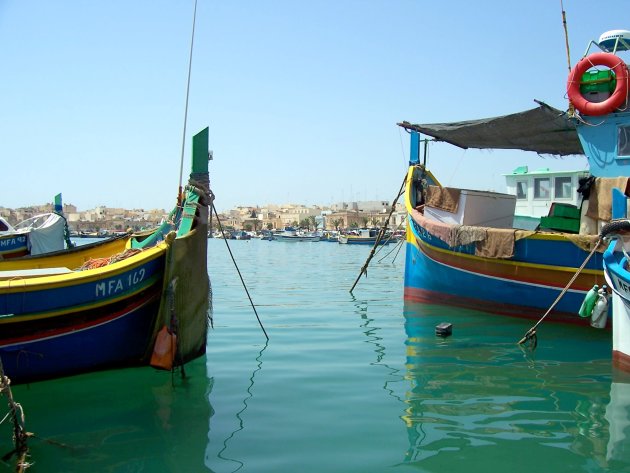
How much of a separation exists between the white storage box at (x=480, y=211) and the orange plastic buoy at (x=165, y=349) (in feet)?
27.0

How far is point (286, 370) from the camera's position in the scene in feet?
25.5

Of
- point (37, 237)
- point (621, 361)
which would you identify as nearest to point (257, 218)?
point (37, 237)

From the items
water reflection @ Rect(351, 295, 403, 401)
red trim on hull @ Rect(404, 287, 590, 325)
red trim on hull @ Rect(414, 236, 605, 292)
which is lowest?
water reflection @ Rect(351, 295, 403, 401)

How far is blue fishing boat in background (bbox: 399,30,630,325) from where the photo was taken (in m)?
10.3

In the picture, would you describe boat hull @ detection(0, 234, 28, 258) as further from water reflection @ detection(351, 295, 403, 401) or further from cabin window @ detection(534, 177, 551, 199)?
cabin window @ detection(534, 177, 551, 199)

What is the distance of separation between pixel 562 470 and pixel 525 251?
6478mm

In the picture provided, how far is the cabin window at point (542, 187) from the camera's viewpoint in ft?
50.9

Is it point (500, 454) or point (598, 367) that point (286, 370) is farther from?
point (598, 367)

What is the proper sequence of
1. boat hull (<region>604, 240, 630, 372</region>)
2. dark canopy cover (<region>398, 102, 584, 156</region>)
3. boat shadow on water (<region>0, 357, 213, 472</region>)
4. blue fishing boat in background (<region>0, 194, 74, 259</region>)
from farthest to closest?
blue fishing boat in background (<region>0, 194, 74, 259</region>) < dark canopy cover (<region>398, 102, 584, 156</region>) < boat hull (<region>604, 240, 630, 372</region>) < boat shadow on water (<region>0, 357, 213, 472</region>)

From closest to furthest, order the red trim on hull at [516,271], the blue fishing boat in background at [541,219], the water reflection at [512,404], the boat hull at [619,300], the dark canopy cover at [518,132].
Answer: the water reflection at [512,404] < the boat hull at [619,300] < the red trim on hull at [516,271] < the blue fishing boat in background at [541,219] < the dark canopy cover at [518,132]

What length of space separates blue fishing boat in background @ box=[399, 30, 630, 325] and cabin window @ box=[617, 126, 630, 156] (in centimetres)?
2

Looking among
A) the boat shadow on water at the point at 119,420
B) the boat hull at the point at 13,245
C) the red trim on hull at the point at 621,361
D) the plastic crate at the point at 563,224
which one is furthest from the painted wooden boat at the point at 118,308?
the boat hull at the point at 13,245

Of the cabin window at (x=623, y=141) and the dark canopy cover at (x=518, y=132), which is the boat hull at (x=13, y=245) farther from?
the cabin window at (x=623, y=141)

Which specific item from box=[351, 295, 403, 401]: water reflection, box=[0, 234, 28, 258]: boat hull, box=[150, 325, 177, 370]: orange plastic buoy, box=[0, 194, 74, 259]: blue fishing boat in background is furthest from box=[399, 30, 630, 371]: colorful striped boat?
box=[0, 234, 28, 258]: boat hull
